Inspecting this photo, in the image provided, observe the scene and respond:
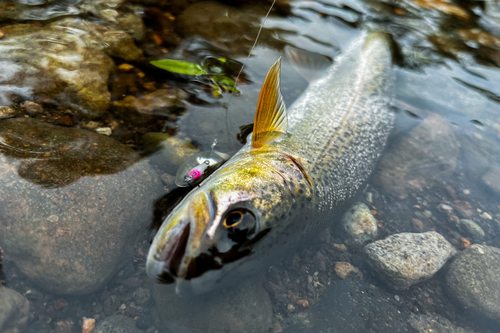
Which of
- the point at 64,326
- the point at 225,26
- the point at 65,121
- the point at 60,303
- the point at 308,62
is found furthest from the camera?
the point at 225,26

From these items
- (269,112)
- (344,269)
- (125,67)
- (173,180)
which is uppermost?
(269,112)

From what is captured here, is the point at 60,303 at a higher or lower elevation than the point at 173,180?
lower

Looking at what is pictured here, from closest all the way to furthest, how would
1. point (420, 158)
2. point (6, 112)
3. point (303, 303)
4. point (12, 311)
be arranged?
point (12, 311)
point (303, 303)
point (6, 112)
point (420, 158)

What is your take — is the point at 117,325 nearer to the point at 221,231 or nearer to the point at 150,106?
the point at 221,231

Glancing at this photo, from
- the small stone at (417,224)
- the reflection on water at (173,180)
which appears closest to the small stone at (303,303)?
the reflection on water at (173,180)

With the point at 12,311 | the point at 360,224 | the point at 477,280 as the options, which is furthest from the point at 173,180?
the point at 477,280

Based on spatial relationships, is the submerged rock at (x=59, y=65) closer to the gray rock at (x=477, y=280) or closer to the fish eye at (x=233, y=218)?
the fish eye at (x=233, y=218)

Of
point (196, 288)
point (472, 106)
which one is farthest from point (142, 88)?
point (472, 106)
